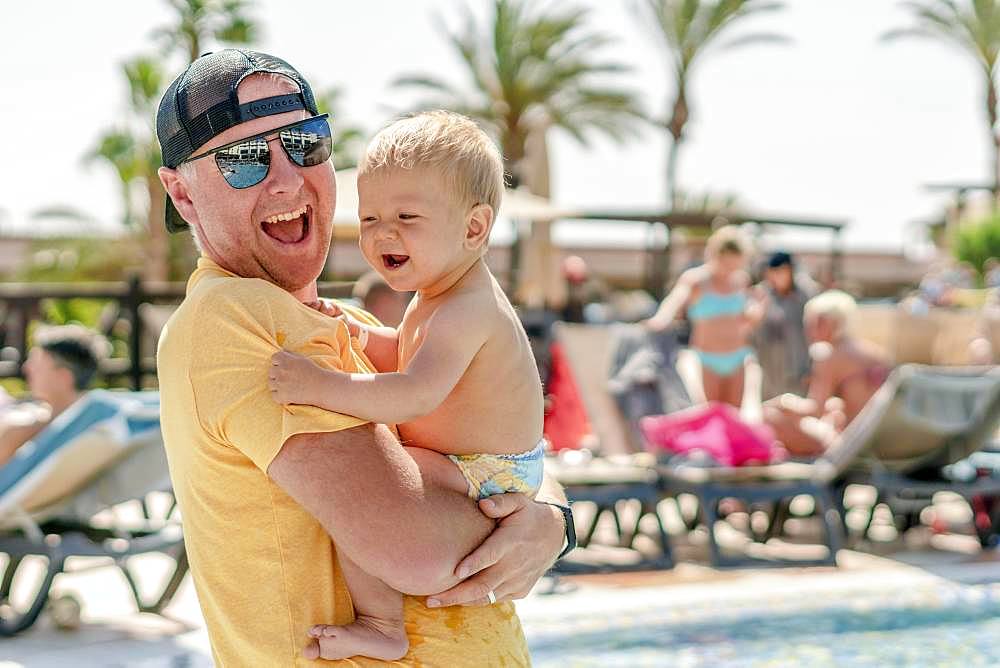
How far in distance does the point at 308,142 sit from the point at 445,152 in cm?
18

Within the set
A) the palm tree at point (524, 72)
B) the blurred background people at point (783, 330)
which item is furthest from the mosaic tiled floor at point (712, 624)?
the palm tree at point (524, 72)

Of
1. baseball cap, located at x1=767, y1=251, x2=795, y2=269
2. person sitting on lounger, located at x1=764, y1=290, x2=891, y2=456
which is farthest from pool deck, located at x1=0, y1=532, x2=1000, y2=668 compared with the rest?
baseball cap, located at x1=767, y1=251, x2=795, y2=269

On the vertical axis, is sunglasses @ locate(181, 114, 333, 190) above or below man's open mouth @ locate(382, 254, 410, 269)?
above

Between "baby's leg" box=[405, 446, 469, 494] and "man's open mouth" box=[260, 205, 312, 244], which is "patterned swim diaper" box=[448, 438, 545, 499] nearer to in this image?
"baby's leg" box=[405, 446, 469, 494]

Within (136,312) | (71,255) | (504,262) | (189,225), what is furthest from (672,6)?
(189,225)

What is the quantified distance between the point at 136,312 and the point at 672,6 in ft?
54.1

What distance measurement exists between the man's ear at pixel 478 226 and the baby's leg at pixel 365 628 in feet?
1.58

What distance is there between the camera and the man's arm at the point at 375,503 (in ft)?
4.99

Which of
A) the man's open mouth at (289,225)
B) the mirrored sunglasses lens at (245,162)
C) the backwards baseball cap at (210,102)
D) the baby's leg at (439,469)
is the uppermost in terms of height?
the backwards baseball cap at (210,102)

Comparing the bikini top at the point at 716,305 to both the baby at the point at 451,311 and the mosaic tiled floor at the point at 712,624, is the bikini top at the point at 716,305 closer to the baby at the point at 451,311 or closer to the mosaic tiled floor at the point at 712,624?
the mosaic tiled floor at the point at 712,624

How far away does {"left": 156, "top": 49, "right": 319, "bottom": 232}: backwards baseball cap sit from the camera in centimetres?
166

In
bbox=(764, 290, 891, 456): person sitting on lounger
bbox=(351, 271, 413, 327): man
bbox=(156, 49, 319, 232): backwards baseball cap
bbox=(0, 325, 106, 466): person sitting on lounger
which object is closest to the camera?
bbox=(156, 49, 319, 232): backwards baseball cap

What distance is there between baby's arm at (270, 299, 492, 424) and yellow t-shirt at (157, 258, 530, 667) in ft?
0.07

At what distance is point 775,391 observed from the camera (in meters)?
10.6
